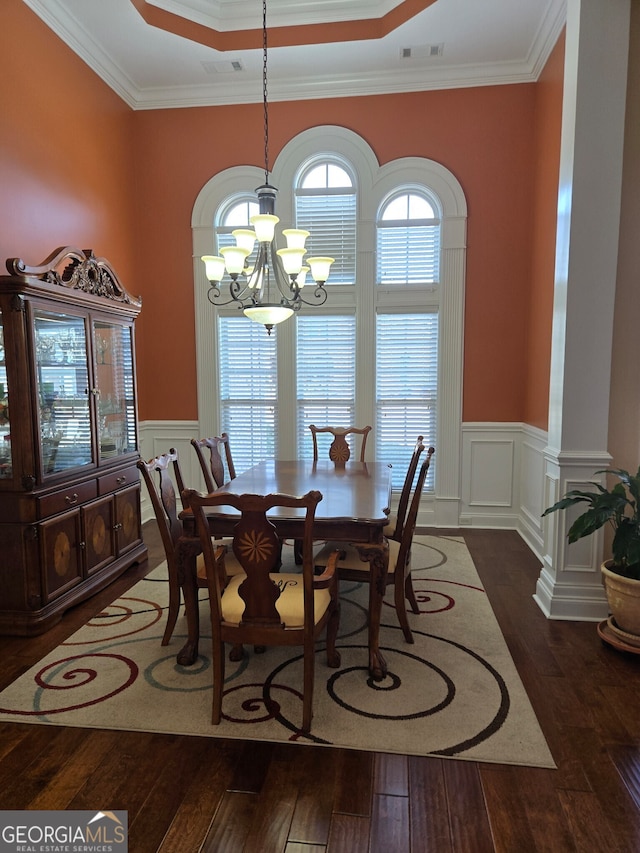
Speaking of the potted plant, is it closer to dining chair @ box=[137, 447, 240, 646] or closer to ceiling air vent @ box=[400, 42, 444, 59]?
dining chair @ box=[137, 447, 240, 646]

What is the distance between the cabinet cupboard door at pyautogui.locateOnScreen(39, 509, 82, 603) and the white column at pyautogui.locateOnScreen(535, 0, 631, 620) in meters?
2.88

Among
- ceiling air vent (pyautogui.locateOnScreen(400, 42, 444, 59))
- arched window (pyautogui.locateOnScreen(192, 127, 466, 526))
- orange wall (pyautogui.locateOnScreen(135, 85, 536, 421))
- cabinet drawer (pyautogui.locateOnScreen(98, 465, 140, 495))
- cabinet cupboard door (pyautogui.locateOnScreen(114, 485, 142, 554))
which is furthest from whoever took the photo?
arched window (pyautogui.locateOnScreen(192, 127, 466, 526))

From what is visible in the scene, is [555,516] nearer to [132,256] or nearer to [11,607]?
[11,607]

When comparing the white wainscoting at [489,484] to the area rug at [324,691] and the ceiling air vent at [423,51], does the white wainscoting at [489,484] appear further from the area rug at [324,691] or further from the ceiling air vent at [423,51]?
the ceiling air vent at [423,51]

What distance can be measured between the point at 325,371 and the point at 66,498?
103 inches

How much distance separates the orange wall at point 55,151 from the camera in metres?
3.35

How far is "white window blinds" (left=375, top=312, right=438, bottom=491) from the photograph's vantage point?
4910mm

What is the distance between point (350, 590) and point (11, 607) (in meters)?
2.03

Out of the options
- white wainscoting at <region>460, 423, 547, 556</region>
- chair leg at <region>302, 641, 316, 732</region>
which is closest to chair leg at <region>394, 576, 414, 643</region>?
chair leg at <region>302, 641, 316, 732</region>

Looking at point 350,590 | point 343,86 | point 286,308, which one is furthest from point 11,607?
point 343,86

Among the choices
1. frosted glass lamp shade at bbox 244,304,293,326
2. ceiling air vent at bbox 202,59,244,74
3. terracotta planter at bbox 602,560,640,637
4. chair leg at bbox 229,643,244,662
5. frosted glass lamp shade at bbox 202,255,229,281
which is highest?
ceiling air vent at bbox 202,59,244,74

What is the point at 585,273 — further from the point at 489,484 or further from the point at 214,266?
the point at 489,484

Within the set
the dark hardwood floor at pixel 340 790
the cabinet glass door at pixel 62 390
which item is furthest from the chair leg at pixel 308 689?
the cabinet glass door at pixel 62 390

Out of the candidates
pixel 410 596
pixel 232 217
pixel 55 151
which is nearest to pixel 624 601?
pixel 410 596
